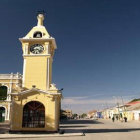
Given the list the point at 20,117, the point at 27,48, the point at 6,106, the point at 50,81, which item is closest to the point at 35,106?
the point at 20,117

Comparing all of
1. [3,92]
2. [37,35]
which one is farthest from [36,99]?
[3,92]

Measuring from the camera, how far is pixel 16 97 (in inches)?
972

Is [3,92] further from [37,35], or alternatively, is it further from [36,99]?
[36,99]

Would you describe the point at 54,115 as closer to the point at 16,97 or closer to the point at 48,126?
the point at 48,126

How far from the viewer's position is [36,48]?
27484 mm

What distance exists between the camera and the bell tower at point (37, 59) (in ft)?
86.0

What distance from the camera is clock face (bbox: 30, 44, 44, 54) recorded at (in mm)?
27328

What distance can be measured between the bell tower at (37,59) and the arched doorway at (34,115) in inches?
81.2

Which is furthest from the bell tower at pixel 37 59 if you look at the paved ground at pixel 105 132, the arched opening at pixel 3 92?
the arched opening at pixel 3 92

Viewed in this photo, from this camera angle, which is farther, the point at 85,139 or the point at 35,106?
the point at 35,106

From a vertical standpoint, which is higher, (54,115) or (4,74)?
(4,74)

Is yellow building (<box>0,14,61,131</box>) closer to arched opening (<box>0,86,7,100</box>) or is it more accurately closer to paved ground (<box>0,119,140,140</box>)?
paved ground (<box>0,119,140,140</box>)

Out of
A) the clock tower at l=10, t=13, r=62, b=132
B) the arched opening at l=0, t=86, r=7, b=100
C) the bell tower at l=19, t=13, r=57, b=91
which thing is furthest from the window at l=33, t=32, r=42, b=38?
the arched opening at l=0, t=86, r=7, b=100

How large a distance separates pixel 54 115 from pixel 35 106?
212 cm
